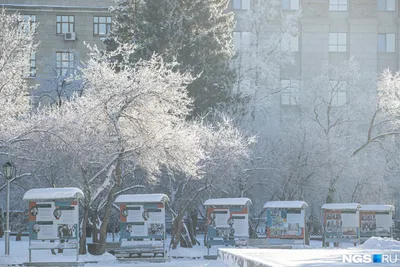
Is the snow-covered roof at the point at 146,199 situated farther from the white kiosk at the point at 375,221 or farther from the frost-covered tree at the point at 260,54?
the frost-covered tree at the point at 260,54

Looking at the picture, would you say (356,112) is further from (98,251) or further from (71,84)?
(98,251)

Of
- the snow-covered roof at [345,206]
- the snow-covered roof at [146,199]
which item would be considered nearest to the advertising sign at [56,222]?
the snow-covered roof at [146,199]

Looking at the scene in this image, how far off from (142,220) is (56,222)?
14.4 ft

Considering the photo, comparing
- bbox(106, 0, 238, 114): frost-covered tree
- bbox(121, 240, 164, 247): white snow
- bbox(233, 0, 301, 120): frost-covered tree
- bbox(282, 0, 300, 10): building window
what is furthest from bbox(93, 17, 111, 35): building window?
bbox(121, 240, 164, 247): white snow

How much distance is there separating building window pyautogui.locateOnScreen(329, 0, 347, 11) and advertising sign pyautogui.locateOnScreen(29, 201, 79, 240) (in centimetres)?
5126

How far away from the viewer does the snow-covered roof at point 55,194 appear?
3416cm

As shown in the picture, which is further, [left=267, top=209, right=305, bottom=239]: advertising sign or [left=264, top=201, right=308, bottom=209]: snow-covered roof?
[left=267, top=209, right=305, bottom=239]: advertising sign

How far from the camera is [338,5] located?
3196 inches

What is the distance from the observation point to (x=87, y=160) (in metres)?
38.4

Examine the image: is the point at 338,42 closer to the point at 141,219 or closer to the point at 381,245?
the point at 141,219

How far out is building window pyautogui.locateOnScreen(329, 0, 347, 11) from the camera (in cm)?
8112

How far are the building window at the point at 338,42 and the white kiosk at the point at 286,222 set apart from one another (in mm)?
42008

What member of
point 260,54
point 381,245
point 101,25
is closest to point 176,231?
point 381,245

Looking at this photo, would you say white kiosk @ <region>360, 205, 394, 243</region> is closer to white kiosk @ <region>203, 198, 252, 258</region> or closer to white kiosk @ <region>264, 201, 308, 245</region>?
white kiosk @ <region>264, 201, 308, 245</region>
